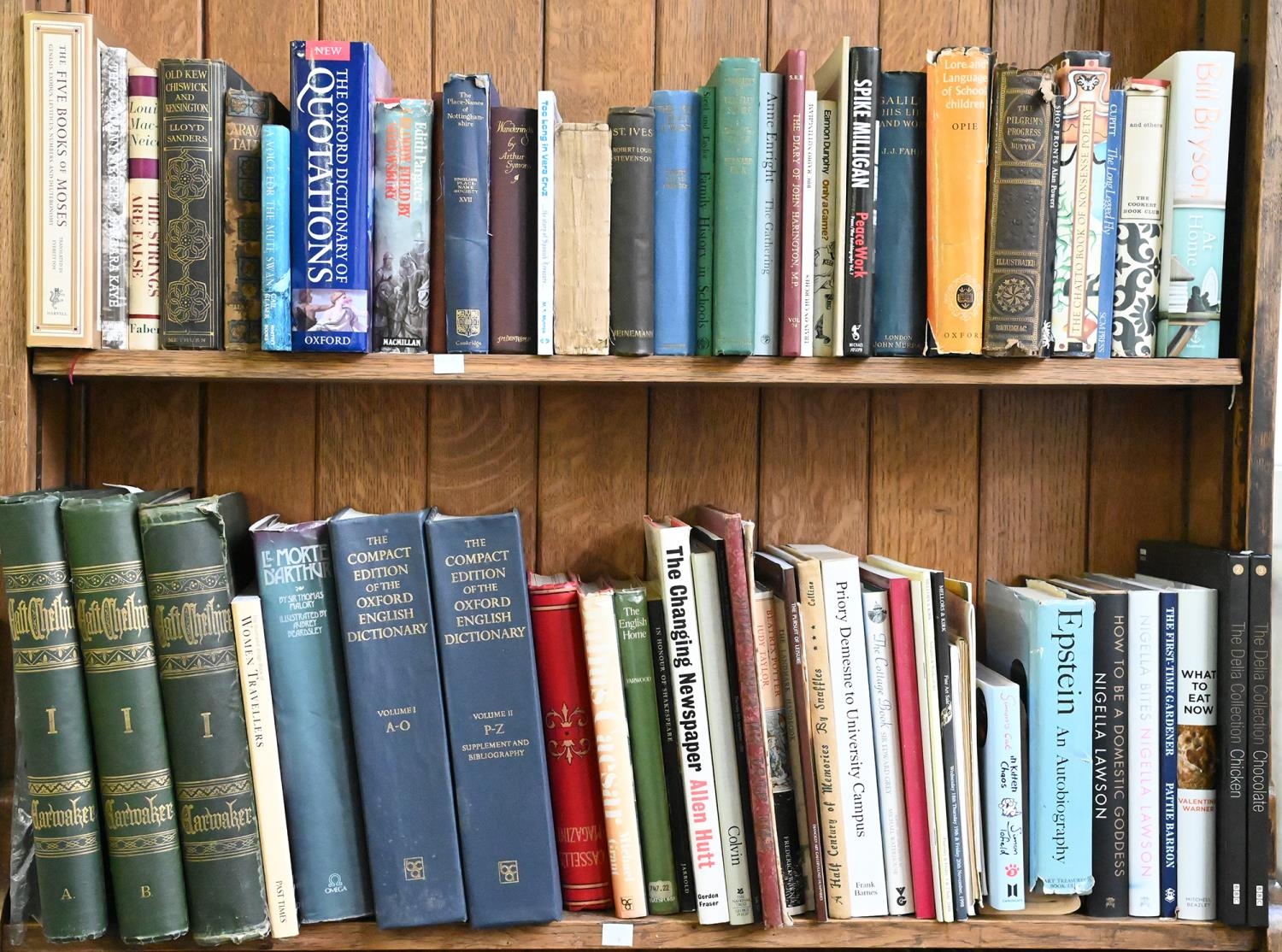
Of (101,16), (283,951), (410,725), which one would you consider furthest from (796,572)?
(101,16)

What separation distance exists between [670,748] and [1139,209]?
2.22ft

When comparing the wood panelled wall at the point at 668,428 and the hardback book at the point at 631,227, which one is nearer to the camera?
the hardback book at the point at 631,227

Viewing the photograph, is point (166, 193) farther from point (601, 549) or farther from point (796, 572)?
point (796, 572)

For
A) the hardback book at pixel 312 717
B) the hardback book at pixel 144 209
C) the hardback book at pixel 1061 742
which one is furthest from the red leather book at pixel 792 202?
the hardback book at pixel 144 209

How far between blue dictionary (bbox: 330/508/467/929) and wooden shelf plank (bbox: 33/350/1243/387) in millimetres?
141

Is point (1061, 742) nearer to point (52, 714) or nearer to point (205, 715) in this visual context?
point (205, 715)

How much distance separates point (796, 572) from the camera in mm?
898

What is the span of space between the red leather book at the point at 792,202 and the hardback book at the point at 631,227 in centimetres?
12

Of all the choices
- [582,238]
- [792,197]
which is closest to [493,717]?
[582,238]

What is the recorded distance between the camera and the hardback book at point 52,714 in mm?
814

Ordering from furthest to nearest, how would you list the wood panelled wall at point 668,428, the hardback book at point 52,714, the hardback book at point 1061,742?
the wood panelled wall at point 668,428 < the hardback book at point 1061,742 < the hardback book at point 52,714

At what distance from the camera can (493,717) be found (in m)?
0.88

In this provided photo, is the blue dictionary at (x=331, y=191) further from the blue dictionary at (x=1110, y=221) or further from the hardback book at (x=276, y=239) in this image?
the blue dictionary at (x=1110, y=221)

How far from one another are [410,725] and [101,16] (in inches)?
32.4
